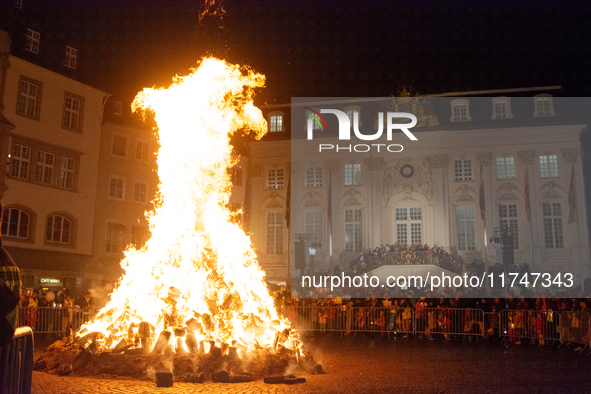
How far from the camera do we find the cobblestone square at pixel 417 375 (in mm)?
9484

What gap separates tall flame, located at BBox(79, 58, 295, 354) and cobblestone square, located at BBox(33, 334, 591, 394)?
155 cm

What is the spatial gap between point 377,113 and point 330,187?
6875 mm

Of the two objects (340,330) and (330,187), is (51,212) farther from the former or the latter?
(330,187)

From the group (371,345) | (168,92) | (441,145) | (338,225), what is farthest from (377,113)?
(168,92)

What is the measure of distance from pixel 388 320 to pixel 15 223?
19.0 meters

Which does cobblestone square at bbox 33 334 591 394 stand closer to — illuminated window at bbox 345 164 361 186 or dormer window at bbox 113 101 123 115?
dormer window at bbox 113 101 123 115

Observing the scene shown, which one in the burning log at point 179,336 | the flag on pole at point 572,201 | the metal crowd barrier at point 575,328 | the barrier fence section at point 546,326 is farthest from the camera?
the flag on pole at point 572,201

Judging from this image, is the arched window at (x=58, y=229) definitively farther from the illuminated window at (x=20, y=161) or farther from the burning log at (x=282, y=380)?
the burning log at (x=282, y=380)

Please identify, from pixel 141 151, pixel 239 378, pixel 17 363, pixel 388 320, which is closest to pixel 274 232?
pixel 141 151

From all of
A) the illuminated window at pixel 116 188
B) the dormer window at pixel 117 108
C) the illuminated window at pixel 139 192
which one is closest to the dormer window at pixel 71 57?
the dormer window at pixel 117 108

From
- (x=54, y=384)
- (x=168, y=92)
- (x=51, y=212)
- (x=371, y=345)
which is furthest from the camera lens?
(x=51, y=212)

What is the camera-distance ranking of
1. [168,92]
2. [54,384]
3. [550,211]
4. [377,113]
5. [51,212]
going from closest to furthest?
[54,384] → [168,92] → [51,212] → [550,211] → [377,113]

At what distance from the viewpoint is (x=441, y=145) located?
4491 cm

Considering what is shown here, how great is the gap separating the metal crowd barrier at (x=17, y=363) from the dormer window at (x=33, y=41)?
2946 cm
